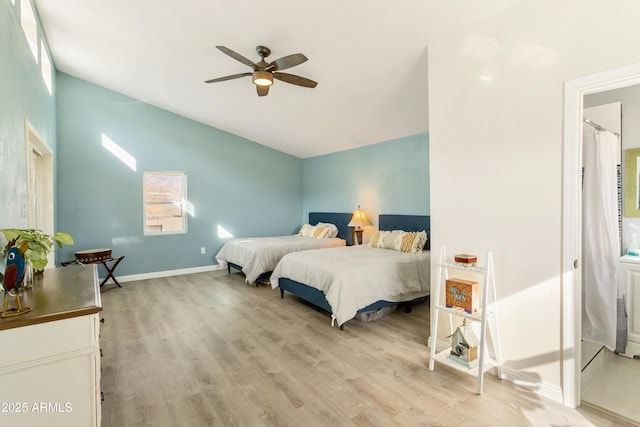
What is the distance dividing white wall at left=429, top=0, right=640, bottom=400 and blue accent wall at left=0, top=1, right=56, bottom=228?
313 centimetres

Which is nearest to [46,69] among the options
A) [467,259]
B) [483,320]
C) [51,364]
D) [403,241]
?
[51,364]

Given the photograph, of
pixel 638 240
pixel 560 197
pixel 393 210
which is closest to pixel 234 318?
pixel 393 210

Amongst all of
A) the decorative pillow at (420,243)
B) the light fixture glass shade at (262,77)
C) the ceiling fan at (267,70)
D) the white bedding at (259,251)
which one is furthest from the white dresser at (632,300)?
the white bedding at (259,251)

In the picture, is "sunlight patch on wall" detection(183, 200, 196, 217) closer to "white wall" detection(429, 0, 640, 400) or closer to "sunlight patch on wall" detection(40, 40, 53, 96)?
"sunlight patch on wall" detection(40, 40, 53, 96)

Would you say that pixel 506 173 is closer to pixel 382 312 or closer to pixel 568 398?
pixel 568 398

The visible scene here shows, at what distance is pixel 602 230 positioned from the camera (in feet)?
9.09

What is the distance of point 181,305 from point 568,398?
4.07 meters

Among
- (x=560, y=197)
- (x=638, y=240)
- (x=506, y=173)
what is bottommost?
(x=638, y=240)

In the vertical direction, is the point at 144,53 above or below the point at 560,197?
above

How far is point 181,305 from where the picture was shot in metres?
4.19

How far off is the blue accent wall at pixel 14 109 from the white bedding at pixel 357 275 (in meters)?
2.62

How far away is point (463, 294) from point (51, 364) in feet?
8.15

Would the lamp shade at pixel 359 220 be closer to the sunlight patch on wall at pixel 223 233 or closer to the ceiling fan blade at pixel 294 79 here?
the sunlight patch on wall at pixel 223 233

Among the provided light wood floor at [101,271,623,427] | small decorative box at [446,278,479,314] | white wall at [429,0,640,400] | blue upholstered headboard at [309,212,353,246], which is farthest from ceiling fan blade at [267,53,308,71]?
blue upholstered headboard at [309,212,353,246]
